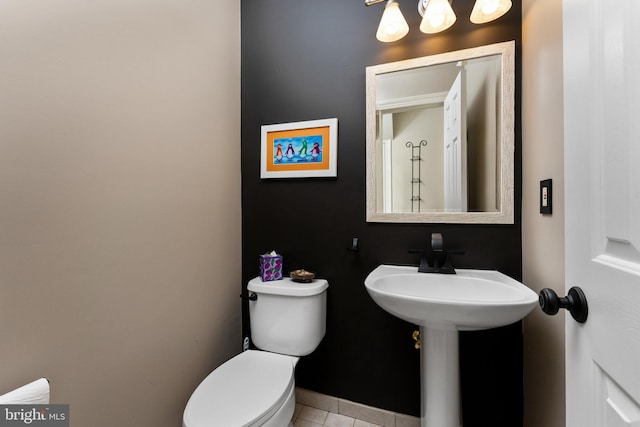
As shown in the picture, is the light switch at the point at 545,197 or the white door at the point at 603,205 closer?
the white door at the point at 603,205

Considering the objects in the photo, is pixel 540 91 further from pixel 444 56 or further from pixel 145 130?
pixel 145 130

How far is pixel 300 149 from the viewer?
146cm

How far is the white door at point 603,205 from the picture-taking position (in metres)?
0.37

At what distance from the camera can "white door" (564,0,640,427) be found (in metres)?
0.37

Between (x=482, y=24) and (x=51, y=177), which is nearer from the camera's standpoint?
(x=51, y=177)

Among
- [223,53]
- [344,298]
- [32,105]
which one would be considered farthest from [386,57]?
[32,105]

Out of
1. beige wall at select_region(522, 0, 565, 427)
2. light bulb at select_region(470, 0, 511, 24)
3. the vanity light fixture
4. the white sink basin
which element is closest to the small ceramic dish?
the white sink basin

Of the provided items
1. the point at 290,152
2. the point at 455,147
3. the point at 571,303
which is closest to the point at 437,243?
the point at 455,147

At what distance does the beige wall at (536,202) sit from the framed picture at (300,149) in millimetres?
841

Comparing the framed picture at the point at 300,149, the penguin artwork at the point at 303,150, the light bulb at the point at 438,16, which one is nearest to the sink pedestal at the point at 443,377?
the framed picture at the point at 300,149

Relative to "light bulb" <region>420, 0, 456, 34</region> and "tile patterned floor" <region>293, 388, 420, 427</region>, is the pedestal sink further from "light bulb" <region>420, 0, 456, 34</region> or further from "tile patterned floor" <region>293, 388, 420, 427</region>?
"light bulb" <region>420, 0, 456, 34</region>

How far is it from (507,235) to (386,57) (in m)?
1.03

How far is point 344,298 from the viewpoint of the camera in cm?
140

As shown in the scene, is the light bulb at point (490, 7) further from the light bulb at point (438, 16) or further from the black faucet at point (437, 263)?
the black faucet at point (437, 263)
